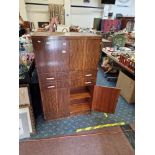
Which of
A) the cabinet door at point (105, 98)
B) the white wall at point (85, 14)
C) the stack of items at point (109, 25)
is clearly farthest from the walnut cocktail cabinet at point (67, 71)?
the white wall at point (85, 14)

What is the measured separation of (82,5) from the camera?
6707 millimetres

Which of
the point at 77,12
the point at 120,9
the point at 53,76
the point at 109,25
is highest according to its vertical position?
the point at 120,9

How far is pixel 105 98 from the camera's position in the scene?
2.18 meters

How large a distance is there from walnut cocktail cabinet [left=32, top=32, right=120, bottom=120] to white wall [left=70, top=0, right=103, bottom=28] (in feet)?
→ 17.6

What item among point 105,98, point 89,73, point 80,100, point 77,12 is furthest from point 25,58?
point 77,12

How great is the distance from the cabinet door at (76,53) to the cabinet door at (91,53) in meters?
0.06

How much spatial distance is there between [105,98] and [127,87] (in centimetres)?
76

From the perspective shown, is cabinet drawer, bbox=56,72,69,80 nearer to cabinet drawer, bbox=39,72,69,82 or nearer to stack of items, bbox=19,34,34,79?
cabinet drawer, bbox=39,72,69,82

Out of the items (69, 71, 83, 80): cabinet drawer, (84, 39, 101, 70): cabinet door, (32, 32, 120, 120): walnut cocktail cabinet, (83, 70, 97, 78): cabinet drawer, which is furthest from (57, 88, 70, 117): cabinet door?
(84, 39, 101, 70): cabinet door

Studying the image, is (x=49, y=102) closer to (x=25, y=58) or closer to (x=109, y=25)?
(x=25, y=58)

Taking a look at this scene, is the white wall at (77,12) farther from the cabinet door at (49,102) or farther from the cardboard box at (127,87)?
the cabinet door at (49,102)

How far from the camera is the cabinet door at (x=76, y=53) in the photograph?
1.80 m

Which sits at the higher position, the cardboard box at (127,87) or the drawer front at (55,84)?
the drawer front at (55,84)
